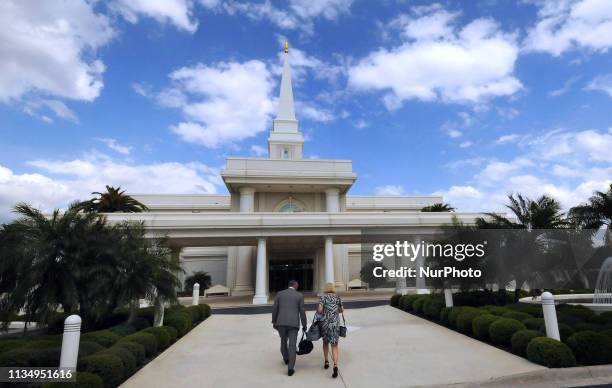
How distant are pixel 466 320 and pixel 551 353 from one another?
372 centimetres

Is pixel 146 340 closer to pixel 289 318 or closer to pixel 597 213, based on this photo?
pixel 289 318

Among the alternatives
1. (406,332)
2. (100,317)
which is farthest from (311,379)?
(100,317)

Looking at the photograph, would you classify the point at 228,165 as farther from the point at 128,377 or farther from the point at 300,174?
the point at 128,377

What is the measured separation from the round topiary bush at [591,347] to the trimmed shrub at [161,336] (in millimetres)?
9321

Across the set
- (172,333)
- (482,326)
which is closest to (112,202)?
(172,333)

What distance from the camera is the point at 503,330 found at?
854cm

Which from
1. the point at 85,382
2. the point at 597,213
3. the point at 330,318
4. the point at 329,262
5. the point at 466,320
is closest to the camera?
the point at 85,382

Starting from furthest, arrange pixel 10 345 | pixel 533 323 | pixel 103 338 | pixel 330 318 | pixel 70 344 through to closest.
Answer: pixel 533 323 < pixel 103 338 < pixel 10 345 < pixel 330 318 < pixel 70 344

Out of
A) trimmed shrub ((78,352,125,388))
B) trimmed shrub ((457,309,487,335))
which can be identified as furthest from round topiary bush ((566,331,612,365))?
trimmed shrub ((78,352,125,388))

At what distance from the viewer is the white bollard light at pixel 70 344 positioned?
228 inches

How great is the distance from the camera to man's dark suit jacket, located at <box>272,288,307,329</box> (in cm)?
669

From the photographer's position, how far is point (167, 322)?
11.7 metres

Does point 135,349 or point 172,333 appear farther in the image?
point 172,333

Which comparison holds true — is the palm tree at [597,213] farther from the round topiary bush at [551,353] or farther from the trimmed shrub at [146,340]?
the trimmed shrub at [146,340]
